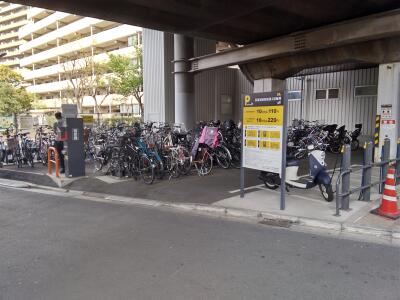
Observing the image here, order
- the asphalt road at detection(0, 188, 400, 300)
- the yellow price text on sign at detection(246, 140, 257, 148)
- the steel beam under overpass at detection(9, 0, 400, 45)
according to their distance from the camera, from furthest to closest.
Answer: the steel beam under overpass at detection(9, 0, 400, 45), the yellow price text on sign at detection(246, 140, 257, 148), the asphalt road at detection(0, 188, 400, 300)

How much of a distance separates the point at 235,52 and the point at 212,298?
11.5 metres

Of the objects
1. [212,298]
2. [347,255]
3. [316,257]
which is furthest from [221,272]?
[347,255]

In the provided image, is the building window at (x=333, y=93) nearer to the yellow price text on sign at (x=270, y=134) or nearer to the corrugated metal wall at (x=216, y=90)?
the corrugated metal wall at (x=216, y=90)

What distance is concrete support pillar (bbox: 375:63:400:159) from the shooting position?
1046 centimetres

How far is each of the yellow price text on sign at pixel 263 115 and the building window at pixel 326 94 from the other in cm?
1163

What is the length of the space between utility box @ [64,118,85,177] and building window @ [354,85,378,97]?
12.7 meters

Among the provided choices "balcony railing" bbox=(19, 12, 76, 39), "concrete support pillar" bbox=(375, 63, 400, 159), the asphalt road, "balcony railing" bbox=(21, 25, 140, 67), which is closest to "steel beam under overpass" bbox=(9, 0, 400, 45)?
"concrete support pillar" bbox=(375, 63, 400, 159)

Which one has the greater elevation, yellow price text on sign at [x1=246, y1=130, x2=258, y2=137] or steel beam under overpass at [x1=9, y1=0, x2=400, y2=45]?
steel beam under overpass at [x1=9, y1=0, x2=400, y2=45]

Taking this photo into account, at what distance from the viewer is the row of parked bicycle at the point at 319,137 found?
11.5m

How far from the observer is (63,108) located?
385 inches

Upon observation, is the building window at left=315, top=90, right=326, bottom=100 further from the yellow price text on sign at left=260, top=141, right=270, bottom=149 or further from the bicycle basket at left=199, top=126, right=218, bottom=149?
the yellow price text on sign at left=260, top=141, right=270, bottom=149

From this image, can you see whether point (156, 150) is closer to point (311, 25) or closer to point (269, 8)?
point (269, 8)

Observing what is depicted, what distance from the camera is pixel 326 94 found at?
16969mm

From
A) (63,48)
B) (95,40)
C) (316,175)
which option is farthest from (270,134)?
(63,48)
